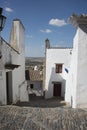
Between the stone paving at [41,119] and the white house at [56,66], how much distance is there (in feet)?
54.2

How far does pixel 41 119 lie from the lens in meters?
2.76

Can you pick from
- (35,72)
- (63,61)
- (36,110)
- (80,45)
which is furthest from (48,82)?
(36,110)

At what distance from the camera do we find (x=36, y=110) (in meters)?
3.10

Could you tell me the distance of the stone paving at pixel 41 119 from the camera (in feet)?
8.48

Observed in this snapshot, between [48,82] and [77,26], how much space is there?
13.9m

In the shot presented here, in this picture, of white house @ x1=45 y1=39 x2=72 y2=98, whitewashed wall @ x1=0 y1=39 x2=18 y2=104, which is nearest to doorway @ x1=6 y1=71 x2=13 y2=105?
whitewashed wall @ x1=0 y1=39 x2=18 y2=104

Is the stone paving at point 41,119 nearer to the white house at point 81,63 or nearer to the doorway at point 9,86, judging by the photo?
the white house at point 81,63

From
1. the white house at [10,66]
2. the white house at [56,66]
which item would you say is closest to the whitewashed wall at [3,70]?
the white house at [10,66]

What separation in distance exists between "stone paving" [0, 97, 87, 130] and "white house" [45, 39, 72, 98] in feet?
54.2

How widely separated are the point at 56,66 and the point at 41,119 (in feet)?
56.5

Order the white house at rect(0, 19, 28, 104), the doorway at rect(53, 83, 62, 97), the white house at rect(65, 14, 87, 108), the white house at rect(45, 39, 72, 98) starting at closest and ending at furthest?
the white house at rect(65, 14, 87, 108)
the white house at rect(0, 19, 28, 104)
the white house at rect(45, 39, 72, 98)
the doorway at rect(53, 83, 62, 97)

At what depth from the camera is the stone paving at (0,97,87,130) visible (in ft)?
8.48

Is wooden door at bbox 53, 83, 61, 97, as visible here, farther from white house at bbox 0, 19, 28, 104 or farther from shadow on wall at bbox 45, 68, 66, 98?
white house at bbox 0, 19, 28, 104

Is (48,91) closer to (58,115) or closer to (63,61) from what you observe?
(63,61)
